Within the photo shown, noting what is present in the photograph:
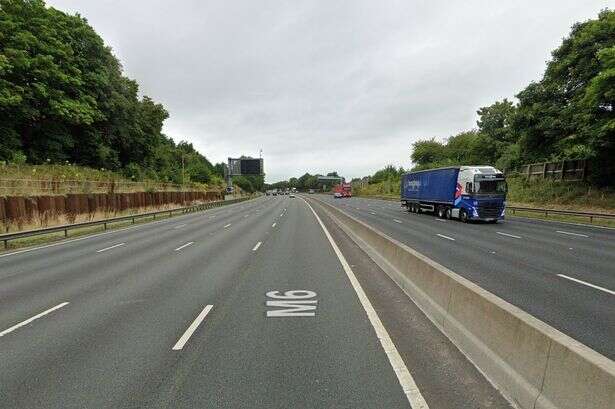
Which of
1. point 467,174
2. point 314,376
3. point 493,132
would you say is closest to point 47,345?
point 314,376

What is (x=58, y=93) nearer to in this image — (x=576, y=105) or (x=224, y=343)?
(x=224, y=343)

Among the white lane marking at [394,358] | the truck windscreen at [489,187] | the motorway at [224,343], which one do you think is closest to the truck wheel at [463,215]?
the truck windscreen at [489,187]

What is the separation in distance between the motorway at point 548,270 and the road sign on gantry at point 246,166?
8594 centimetres

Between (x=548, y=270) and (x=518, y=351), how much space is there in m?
8.29

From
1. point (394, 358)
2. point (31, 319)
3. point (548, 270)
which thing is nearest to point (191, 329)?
point (31, 319)

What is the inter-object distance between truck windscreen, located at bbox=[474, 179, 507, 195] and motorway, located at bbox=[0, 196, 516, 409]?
1867 cm

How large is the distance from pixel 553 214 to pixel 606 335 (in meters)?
31.1

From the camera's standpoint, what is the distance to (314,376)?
15.5 feet

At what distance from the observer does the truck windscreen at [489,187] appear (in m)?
27.2

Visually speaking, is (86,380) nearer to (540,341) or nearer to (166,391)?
(166,391)

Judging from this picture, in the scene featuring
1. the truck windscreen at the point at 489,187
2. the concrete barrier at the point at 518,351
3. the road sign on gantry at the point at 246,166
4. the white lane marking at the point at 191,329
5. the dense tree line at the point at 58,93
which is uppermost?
the dense tree line at the point at 58,93

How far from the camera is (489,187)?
27188 mm

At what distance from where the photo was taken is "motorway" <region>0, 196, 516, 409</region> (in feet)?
13.9

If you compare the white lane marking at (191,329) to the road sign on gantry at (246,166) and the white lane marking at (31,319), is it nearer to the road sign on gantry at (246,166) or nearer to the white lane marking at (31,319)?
the white lane marking at (31,319)
